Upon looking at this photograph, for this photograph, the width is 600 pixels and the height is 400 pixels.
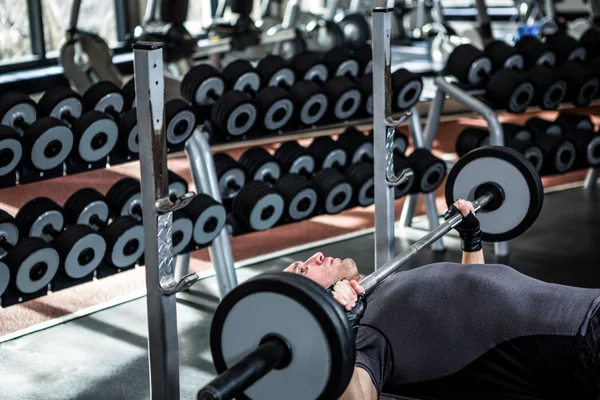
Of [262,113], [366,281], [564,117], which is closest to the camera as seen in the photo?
[366,281]

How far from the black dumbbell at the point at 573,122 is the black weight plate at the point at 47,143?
8.27ft

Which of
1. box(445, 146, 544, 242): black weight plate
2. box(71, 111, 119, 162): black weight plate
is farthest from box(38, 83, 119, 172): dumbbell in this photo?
box(445, 146, 544, 242): black weight plate

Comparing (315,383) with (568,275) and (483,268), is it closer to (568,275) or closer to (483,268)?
(483,268)

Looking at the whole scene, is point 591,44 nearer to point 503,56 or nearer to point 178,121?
point 503,56

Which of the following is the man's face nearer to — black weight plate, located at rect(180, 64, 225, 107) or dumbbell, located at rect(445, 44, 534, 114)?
black weight plate, located at rect(180, 64, 225, 107)

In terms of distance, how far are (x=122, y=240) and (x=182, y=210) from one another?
254 mm

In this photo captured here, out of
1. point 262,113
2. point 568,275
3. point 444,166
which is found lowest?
point 568,275

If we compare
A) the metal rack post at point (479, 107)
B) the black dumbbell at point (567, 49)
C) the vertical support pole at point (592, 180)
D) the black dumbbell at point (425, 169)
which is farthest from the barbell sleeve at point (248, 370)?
the vertical support pole at point (592, 180)

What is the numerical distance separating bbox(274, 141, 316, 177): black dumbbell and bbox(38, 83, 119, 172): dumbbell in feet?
2.71

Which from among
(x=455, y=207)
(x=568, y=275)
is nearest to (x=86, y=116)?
(x=455, y=207)

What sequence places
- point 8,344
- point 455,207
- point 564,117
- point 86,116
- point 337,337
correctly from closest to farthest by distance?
1. point 337,337
2. point 455,207
3. point 86,116
4. point 8,344
5. point 564,117

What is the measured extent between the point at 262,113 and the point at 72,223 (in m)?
0.84

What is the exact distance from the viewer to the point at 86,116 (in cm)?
253

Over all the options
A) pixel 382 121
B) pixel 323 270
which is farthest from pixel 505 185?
pixel 323 270
